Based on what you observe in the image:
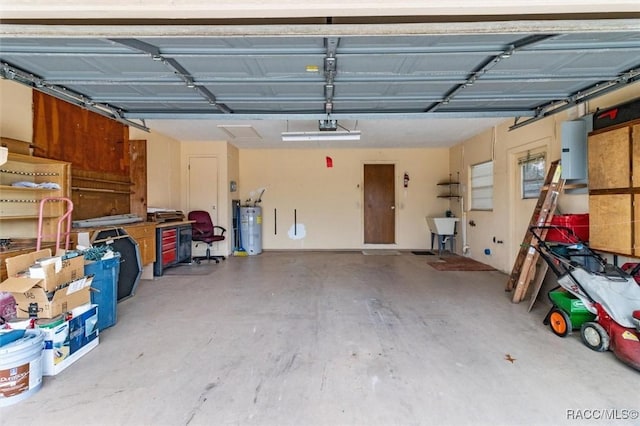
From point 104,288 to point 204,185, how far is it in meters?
4.12

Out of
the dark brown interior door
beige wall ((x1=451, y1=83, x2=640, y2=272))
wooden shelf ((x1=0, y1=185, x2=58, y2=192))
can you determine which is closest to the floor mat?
the dark brown interior door

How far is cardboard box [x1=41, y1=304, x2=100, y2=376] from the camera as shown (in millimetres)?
2041

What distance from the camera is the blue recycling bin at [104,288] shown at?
8.98 ft

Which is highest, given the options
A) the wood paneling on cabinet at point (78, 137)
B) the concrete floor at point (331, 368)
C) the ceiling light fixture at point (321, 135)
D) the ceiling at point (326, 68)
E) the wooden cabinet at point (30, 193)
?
the ceiling light fixture at point (321, 135)

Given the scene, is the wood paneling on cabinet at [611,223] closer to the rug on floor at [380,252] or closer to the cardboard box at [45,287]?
the rug on floor at [380,252]

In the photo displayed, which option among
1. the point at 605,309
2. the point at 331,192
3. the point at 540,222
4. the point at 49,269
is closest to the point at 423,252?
the point at 331,192

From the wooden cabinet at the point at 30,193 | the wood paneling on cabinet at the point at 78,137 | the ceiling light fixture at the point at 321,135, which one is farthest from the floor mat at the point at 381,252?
the wooden cabinet at the point at 30,193

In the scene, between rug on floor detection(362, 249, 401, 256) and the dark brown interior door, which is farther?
the dark brown interior door

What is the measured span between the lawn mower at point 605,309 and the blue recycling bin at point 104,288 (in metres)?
4.10

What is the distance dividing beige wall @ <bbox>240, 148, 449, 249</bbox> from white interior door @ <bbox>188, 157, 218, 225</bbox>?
108cm

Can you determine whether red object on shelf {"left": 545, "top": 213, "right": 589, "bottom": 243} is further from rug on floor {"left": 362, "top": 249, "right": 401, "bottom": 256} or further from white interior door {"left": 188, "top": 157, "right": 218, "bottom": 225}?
white interior door {"left": 188, "top": 157, "right": 218, "bottom": 225}

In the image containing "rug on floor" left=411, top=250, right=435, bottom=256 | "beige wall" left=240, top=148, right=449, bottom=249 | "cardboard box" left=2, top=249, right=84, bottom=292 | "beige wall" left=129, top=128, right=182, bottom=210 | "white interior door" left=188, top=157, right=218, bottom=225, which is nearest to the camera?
"cardboard box" left=2, top=249, right=84, bottom=292

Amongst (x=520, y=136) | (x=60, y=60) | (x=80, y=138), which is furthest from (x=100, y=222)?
(x=520, y=136)

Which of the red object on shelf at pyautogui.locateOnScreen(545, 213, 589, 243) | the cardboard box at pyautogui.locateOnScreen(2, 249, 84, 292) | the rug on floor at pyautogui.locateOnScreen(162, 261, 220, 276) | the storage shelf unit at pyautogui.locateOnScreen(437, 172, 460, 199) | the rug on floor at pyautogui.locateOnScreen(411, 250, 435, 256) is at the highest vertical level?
the storage shelf unit at pyautogui.locateOnScreen(437, 172, 460, 199)
